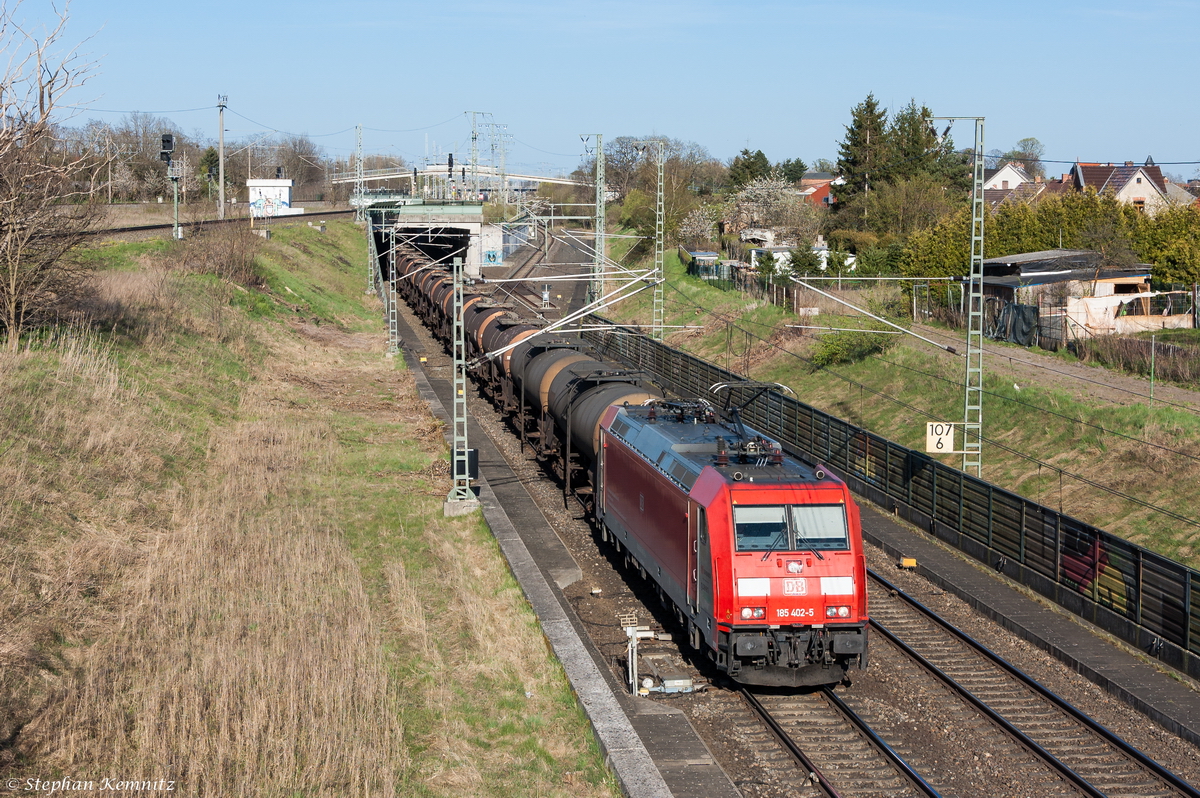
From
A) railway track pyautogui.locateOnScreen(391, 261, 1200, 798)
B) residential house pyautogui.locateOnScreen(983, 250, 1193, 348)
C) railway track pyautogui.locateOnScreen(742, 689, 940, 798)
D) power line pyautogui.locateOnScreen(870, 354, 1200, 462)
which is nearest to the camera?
railway track pyautogui.locateOnScreen(742, 689, 940, 798)

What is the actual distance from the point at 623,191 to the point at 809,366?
85513 mm

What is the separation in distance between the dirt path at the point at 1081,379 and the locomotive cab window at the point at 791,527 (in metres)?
20.0

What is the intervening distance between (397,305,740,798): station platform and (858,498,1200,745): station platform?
21.1 ft

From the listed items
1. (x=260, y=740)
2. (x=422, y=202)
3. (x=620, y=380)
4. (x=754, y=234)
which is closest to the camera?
(x=260, y=740)

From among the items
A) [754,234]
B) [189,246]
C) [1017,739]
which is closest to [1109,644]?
[1017,739]

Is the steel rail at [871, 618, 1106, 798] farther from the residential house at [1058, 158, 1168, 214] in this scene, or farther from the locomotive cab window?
the residential house at [1058, 158, 1168, 214]

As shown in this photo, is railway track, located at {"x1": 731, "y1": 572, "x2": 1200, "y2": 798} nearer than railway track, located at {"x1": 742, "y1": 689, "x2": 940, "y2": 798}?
No

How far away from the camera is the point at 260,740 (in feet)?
37.3

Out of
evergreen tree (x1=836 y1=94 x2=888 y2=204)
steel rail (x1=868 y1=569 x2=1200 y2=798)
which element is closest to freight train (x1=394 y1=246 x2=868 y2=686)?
steel rail (x1=868 y1=569 x2=1200 y2=798)

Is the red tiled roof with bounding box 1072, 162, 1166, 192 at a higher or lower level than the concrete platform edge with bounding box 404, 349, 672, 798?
higher

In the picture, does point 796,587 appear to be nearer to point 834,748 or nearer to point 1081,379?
point 834,748

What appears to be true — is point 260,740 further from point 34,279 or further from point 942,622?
point 34,279

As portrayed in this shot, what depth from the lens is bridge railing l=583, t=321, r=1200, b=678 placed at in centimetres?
1602

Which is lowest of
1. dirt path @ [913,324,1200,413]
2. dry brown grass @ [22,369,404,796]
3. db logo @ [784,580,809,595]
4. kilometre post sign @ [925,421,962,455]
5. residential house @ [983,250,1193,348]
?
dry brown grass @ [22,369,404,796]
